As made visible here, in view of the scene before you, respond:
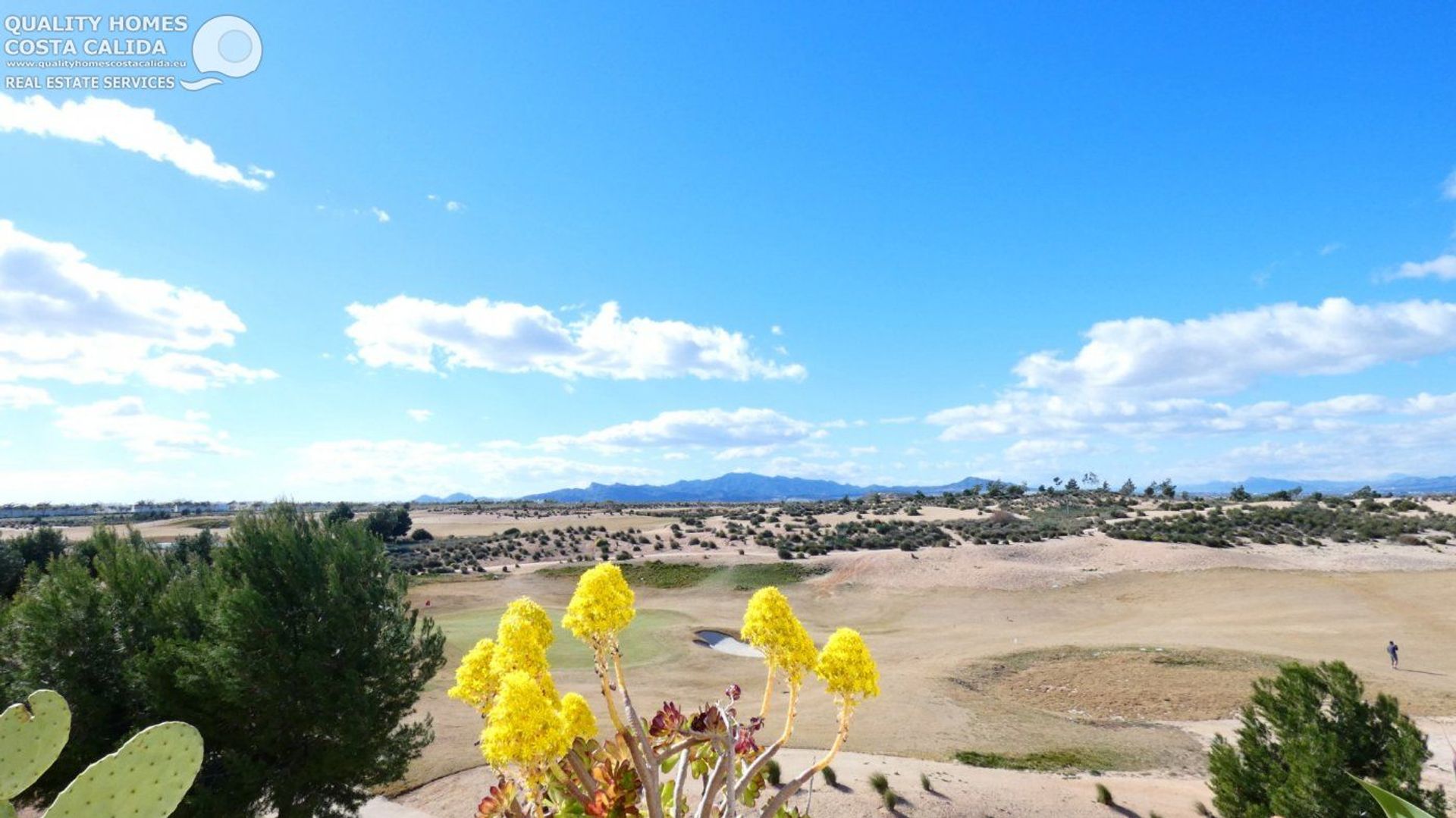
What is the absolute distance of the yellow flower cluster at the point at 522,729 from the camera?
3.20 metres

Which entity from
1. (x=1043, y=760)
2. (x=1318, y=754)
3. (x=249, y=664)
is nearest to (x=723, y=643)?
(x=1043, y=760)

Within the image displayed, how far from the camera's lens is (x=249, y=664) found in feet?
32.5

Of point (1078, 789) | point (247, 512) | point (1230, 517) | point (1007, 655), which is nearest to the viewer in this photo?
point (247, 512)

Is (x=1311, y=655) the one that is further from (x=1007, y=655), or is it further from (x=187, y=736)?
(x=187, y=736)

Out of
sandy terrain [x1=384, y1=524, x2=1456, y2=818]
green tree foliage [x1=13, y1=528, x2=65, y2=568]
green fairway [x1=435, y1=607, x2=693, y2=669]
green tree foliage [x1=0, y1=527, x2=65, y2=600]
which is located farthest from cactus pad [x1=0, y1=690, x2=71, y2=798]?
green tree foliage [x1=13, y1=528, x2=65, y2=568]

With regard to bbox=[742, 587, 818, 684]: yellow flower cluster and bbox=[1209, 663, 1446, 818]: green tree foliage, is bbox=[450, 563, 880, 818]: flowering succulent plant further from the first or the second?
bbox=[1209, 663, 1446, 818]: green tree foliage

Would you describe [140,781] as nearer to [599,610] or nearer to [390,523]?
[599,610]

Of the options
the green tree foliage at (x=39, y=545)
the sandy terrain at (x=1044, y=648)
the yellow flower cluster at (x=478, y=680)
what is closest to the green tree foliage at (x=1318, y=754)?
the sandy terrain at (x=1044, y=648)

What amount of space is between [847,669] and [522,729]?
→ 1970 mm

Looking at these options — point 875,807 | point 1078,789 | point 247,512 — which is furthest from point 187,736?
point 1078,789

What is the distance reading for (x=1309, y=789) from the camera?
9.08 m

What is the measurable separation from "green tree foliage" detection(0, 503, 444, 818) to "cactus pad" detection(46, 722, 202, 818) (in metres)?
8.88

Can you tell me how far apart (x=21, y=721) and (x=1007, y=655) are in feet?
95.8

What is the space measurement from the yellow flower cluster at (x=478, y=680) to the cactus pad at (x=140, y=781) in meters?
1.36
